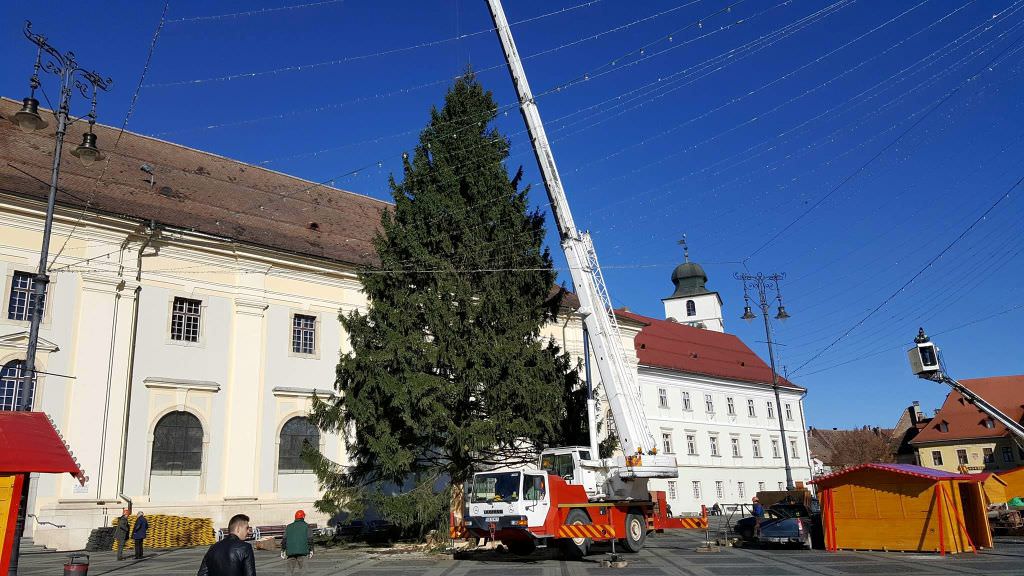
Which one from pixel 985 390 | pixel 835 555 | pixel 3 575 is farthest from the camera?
pixel 985 390

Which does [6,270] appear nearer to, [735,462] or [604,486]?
[604,486]

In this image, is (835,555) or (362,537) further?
(362,537)

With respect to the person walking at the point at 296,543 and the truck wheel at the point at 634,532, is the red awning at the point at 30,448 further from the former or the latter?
the truck wheel at the point at 634,532

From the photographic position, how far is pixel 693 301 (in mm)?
78062

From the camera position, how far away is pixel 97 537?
21.2 meters

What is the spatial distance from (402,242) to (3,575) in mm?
14056

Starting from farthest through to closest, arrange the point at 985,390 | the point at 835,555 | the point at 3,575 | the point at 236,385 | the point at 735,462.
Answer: the point at 985,390 < the point at 735,462 < the point at 236,385 < the point at 835,555 < the point at 3,575

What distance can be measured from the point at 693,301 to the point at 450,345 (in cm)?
6183

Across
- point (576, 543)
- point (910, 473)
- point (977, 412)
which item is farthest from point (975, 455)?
point (576, 543)

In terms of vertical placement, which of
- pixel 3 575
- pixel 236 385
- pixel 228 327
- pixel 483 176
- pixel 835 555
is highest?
pixel 483 176

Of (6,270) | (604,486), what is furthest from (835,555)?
(6,270)

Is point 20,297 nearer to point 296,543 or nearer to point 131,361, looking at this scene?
point 131,361

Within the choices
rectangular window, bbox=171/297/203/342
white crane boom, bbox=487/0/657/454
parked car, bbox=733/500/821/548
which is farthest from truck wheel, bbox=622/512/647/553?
rectangular window, bbox=171/297/203/342

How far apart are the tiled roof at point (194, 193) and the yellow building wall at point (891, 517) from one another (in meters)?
17.1
